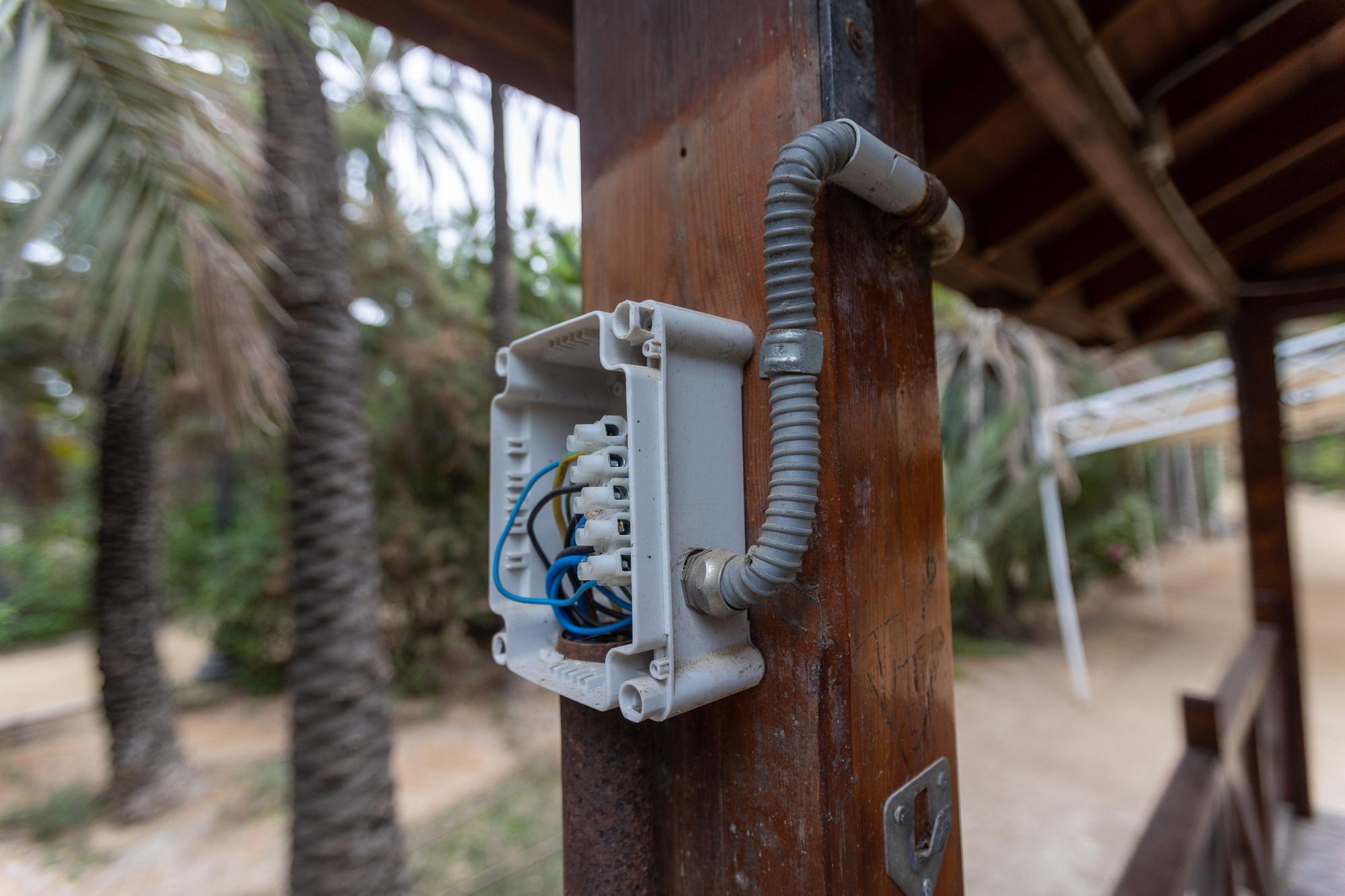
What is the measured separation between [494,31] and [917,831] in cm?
120

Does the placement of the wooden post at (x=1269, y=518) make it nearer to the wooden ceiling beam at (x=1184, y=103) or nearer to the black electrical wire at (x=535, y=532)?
the wooden ceiling beam at (x=1184, y=103)

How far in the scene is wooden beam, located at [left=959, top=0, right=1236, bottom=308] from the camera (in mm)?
1060

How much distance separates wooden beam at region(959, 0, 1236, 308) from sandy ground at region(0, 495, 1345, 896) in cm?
284

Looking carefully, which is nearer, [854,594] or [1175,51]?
[854,594]

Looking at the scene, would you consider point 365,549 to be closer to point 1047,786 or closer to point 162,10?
point 162,10

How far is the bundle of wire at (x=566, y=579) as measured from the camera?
0.59 m

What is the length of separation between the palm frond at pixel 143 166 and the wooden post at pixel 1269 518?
3.79 metres

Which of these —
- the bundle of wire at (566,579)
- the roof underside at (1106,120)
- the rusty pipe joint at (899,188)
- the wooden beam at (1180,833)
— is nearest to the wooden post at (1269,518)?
the roof underside at (1106,120)

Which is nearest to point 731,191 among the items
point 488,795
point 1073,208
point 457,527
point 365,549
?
point 1073,208

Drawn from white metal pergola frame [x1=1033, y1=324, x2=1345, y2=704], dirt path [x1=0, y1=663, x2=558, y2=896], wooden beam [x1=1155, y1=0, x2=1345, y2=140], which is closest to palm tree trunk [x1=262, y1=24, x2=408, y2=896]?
dirt path [x1=0, y1=663, x2=558, y2=896]

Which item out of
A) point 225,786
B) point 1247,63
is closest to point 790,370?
point 1247,63

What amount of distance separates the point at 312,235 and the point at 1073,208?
2717 mm

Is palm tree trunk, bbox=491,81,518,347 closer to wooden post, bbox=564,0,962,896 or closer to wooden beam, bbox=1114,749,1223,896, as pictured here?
wooden post, bbox=564,0,962,896

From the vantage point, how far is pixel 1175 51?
4.36ft
